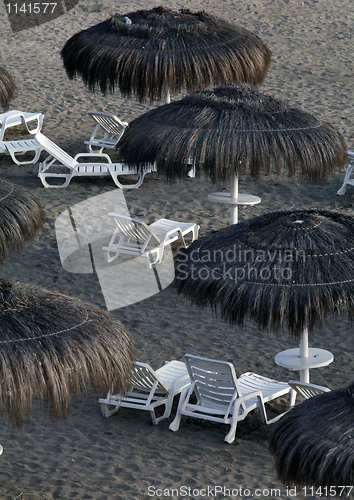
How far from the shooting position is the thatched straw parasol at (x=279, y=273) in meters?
5.11

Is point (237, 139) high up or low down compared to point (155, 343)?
up

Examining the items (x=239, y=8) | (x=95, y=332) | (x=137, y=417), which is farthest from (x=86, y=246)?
(x=239, y=8)

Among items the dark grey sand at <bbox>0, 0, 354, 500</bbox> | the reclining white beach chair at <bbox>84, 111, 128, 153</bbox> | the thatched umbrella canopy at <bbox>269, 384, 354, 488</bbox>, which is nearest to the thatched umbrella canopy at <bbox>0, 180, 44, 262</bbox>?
the dark grey sand at <bbox>0, 0, 354, 500</bbox>

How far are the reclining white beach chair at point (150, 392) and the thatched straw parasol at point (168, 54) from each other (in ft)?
17.8

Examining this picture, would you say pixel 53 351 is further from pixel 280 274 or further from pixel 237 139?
pixel 237 139

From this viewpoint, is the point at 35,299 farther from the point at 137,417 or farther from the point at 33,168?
the point at 33,168

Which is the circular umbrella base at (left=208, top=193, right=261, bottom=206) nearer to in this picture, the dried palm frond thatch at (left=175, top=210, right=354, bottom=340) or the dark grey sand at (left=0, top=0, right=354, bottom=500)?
the dark grey sand at (left=0, top=0, right=354, bottom=500)

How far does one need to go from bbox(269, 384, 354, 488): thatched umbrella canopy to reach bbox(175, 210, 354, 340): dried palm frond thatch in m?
1.59

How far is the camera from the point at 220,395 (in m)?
6.06

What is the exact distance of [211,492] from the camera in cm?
523

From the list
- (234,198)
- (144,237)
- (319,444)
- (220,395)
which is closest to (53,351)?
(319,444)

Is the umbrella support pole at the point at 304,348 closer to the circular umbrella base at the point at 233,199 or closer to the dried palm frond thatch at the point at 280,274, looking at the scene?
the dried palm frond thatch at the point at 280,274

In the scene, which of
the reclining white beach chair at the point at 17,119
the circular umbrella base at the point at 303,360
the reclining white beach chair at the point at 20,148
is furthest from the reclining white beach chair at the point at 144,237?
the reclining white beach chair at the point at 17,119

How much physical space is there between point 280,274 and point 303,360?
111cm
